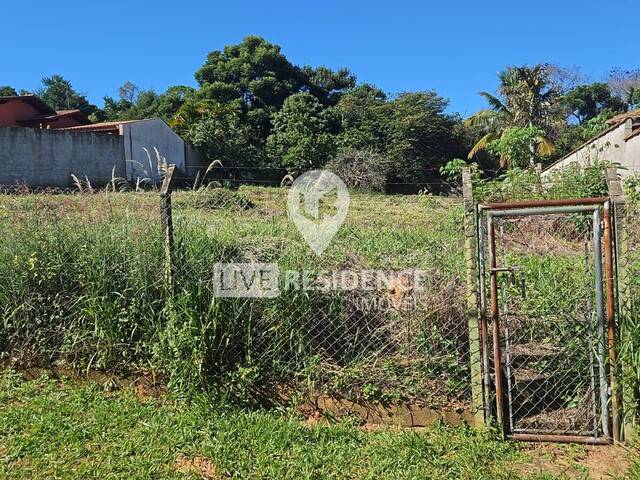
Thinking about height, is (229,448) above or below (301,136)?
below

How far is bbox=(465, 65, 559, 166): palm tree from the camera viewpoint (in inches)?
951

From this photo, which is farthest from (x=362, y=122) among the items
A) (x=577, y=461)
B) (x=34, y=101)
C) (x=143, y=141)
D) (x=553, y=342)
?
(x=577, y=461)

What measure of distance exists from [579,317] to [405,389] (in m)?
1.17

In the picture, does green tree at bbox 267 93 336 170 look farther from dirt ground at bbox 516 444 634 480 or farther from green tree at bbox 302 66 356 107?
dirt ground at bbox 516 444 634 480

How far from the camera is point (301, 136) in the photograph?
952 inches

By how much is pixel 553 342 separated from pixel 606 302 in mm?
526

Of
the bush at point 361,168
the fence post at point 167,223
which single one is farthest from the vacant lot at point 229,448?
the bush at point 361,168

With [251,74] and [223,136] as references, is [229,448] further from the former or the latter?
[251,74]

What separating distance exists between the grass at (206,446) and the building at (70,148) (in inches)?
451

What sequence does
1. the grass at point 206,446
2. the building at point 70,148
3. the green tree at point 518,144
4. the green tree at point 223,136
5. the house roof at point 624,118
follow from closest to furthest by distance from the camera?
1. the grass at point 206,446
2. the green tree at point 518,144
3. the house roof at point 624,118
4. the building at point 70,148
5. the green tree at point 223,136

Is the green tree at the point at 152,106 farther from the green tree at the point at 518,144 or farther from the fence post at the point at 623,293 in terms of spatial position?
the fence post at the point at 623,293

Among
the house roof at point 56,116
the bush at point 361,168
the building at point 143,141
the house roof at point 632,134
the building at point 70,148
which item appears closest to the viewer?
the house roof at point 632,134

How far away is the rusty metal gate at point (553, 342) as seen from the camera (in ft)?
8.81

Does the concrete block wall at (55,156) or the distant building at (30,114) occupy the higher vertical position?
the distant building at (30,114)
